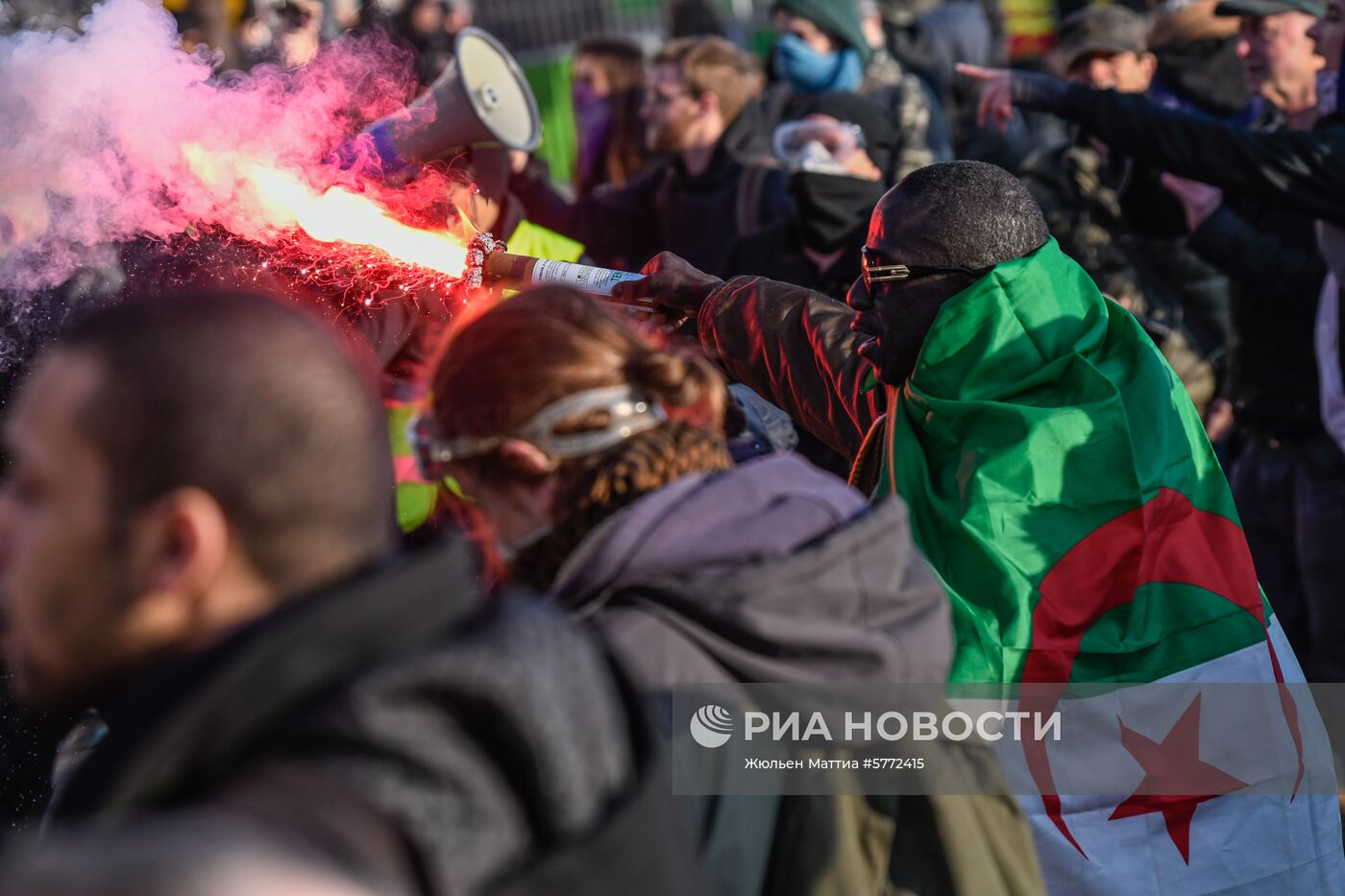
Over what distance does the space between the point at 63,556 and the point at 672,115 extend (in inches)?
226

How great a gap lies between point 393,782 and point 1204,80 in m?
6.74

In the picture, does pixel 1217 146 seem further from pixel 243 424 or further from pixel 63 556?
pixel 63 556

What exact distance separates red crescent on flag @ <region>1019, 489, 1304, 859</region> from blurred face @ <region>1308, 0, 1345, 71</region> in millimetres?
2691

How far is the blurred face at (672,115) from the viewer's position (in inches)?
273

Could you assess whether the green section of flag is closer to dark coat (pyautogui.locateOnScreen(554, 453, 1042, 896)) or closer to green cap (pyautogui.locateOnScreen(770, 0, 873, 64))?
dark coat (pyautogui.locateOnScreen(554, 453, 1042, 896))

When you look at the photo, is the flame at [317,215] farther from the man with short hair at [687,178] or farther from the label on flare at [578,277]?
the man with short hair at [687,178]

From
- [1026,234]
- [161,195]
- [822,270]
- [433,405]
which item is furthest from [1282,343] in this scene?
[433,405]

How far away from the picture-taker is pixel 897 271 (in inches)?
136

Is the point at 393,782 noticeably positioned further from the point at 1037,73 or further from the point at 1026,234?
the point at 1037,73

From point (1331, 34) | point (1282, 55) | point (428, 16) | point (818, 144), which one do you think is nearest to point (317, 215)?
point (818, 144)

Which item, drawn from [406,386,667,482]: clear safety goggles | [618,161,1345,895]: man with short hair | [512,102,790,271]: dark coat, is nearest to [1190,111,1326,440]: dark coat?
[512,102,790,271]: dark coat

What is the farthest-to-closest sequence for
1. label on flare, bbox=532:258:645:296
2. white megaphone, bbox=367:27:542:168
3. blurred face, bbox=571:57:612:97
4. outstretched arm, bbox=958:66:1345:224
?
blurred face, bbox=571:57:612:97, outstretched arm, bbox=958:66:1345:224, white megaphone, bbox=367:27:542:168, label on flare, bbox=532:258:645:296

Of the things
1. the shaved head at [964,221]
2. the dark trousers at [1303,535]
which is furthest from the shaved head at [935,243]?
the dark trousers at [1303,535]

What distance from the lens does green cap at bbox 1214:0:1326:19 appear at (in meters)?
5.68
